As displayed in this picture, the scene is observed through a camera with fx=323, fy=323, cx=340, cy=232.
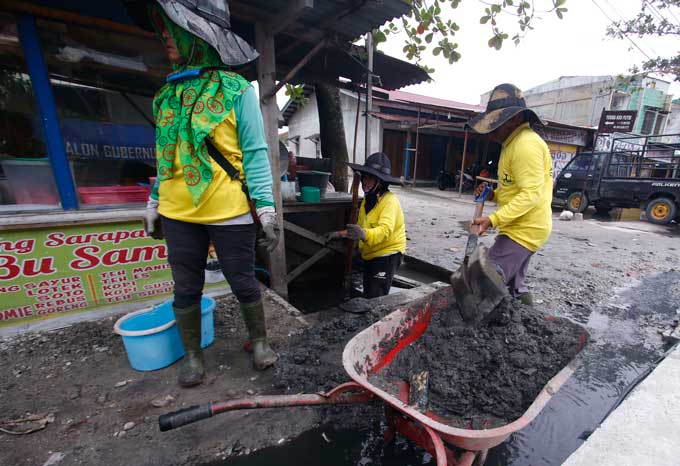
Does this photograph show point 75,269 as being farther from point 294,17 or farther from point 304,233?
point 294,17

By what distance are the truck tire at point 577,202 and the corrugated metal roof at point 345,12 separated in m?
11.0

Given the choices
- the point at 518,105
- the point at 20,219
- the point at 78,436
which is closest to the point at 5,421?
the point at 78,436

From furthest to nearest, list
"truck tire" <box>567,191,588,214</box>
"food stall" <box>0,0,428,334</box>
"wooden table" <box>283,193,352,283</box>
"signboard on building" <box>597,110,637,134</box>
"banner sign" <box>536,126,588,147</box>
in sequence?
"banner sign" <box>536,126,588,147</box>
"truck tire" <box>567,191,588,214</box>
"signboard on building" <box>597,110,637,134</box>
"wooden table" <box>283,193,352,283</box>
"food stall" <box>0,0,428,334</box>

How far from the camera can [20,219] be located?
2441 millimetres

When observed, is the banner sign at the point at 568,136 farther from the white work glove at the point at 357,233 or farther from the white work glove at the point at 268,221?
the white work glove at the point at 268,221

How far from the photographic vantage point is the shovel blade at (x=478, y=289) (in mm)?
1862

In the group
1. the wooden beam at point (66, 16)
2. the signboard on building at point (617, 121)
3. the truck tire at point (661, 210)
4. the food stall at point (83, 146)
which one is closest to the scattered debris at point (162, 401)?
the food stall at point (83, 146)

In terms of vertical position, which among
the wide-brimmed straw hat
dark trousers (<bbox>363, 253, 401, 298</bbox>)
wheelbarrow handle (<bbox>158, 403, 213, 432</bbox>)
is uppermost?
the wide-brimmed straw hat

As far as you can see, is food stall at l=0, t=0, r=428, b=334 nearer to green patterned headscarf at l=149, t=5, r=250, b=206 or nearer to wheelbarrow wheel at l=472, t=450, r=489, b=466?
green patterned headscarf at l=149, t=5, r=250, b=206

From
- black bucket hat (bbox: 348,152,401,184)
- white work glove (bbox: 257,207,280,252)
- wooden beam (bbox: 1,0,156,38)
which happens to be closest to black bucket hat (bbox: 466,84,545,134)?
black bucket hat (bbox: 348,152,401,184)

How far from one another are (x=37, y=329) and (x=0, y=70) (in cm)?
250

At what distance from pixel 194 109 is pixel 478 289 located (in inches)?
74.6

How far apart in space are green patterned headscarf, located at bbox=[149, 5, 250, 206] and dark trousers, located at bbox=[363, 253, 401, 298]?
1962mm

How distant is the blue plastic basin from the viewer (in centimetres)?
214
